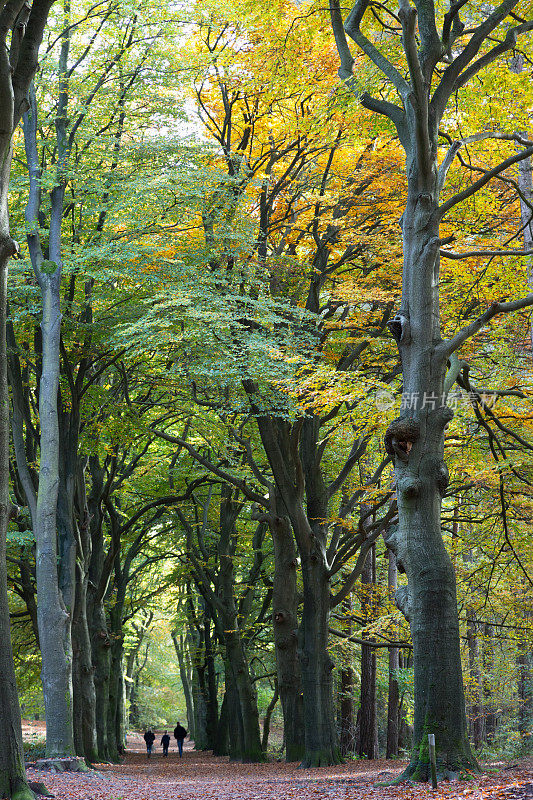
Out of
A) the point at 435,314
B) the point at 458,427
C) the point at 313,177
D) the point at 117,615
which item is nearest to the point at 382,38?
the point at 313,177

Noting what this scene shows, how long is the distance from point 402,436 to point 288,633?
914 cm

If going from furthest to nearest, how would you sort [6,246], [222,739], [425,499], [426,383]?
[222,739], [426,383], [425,499], [6,246]

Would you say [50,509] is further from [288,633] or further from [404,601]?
[404,601]

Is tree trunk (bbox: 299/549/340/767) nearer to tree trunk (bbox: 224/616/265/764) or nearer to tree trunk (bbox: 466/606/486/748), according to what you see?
tree trunk (bbox: 466/606/486/748)

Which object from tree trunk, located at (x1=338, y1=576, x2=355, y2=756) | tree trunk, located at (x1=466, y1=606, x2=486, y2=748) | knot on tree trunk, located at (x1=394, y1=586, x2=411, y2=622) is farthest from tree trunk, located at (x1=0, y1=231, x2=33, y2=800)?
tree trunk, located at (x1=338, y1=576, x2=355, y2=756)

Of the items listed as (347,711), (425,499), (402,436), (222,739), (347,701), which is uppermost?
(402,436)

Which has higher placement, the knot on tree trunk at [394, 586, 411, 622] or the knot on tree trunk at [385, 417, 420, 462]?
the knot on tree trunk at [385, 417, 420, 462]

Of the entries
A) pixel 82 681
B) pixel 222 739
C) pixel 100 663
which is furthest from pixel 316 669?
pixel 222 739

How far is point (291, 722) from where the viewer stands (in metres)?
16.3

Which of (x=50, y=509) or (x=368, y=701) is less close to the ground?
(x=50, y=509)

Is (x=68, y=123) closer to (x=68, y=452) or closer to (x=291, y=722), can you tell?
(x=68, y=452)

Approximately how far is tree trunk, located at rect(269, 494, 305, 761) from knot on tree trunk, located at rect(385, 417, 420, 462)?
824 centimetres

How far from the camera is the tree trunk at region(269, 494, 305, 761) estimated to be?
53.2 feet

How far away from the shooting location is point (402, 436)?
860cm
